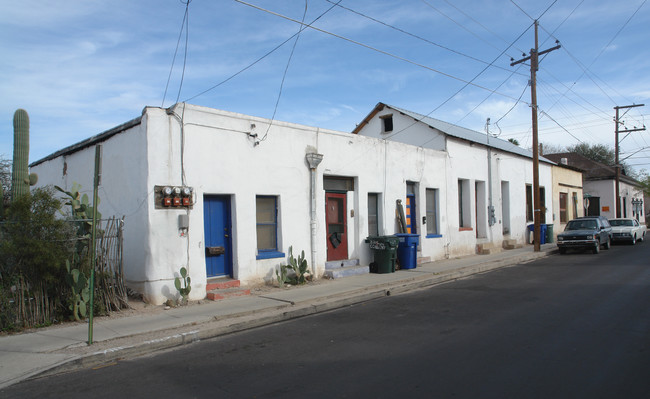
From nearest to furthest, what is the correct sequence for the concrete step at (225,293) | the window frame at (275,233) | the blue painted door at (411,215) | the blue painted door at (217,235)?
the concrete step at (225,293), the blue painted door at (217,235), the window frame at (275,233), the blue painted door at (411,215)

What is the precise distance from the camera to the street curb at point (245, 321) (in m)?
5.93

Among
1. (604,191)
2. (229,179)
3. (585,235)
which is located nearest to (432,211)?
(585,235)

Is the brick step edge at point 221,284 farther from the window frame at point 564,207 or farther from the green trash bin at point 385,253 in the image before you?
the window frame at point 564,207

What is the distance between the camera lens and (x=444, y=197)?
1744 centimetres

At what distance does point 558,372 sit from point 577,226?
18477mm

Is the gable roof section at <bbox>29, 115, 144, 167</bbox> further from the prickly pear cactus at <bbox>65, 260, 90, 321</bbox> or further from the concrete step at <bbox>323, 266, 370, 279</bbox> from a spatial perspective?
the concrete step at <bbox>323, 266, 370, 279</bbox>

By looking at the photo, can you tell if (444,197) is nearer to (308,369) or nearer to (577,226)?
(577,226)

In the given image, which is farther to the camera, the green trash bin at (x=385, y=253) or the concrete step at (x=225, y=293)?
the green trash bin at (x=385, y=253)

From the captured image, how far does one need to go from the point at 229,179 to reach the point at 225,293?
104 inches

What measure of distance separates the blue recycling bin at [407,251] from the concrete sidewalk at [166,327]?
7.12 feet

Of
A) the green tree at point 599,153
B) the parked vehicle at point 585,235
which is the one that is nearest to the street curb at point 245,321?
the parked vehicle at point 585,235

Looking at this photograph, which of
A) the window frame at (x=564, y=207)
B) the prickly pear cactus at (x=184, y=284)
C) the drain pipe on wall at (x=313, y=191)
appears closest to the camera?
the prickly pear cactus at (x=184, y=284)

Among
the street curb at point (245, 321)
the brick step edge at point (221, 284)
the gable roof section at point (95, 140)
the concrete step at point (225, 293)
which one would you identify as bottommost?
the street curb at point (245, 321)

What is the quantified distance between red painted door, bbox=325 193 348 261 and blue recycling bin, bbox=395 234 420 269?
2.01 metres
